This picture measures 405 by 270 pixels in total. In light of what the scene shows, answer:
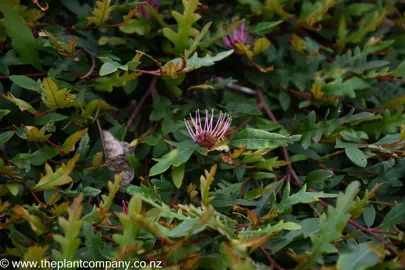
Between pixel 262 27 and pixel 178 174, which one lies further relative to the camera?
pixel 262 27

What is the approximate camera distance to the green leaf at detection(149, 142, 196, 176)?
104cm

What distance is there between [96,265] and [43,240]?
0.53ft

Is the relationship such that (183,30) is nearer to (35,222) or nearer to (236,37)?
(236,37)

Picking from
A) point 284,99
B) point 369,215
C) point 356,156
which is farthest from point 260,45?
point 369,215

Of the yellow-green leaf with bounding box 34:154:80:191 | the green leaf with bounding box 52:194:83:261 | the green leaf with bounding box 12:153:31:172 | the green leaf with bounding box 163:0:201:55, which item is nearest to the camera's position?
the green leaf with bounding box 52:194:83:261

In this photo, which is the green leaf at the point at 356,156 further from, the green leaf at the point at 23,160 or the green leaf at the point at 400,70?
the green leaf at the point at 23,160

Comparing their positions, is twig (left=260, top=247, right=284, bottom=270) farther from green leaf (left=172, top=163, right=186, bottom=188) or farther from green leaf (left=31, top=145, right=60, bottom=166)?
green leaf (left=31, top=145, right=60, bottom=166)

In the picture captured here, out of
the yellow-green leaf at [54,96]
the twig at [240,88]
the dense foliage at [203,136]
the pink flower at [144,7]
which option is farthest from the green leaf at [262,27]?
the yellow-green leaf at [54,96]

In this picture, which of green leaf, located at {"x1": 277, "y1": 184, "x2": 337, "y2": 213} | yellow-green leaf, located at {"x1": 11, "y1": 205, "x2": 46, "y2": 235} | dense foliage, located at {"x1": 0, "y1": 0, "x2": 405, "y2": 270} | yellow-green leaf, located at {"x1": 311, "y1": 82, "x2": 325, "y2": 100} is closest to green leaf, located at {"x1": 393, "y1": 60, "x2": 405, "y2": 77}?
dense foliage, located at {"x1": 0, "y1": 0, "x2": 405, "y2": 270}

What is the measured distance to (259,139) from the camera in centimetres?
108

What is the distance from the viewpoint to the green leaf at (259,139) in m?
1.05

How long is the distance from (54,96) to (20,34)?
206 millimetres

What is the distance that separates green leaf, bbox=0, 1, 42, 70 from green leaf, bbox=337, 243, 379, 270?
83 centimetres

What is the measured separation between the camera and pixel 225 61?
1386 millimetres
